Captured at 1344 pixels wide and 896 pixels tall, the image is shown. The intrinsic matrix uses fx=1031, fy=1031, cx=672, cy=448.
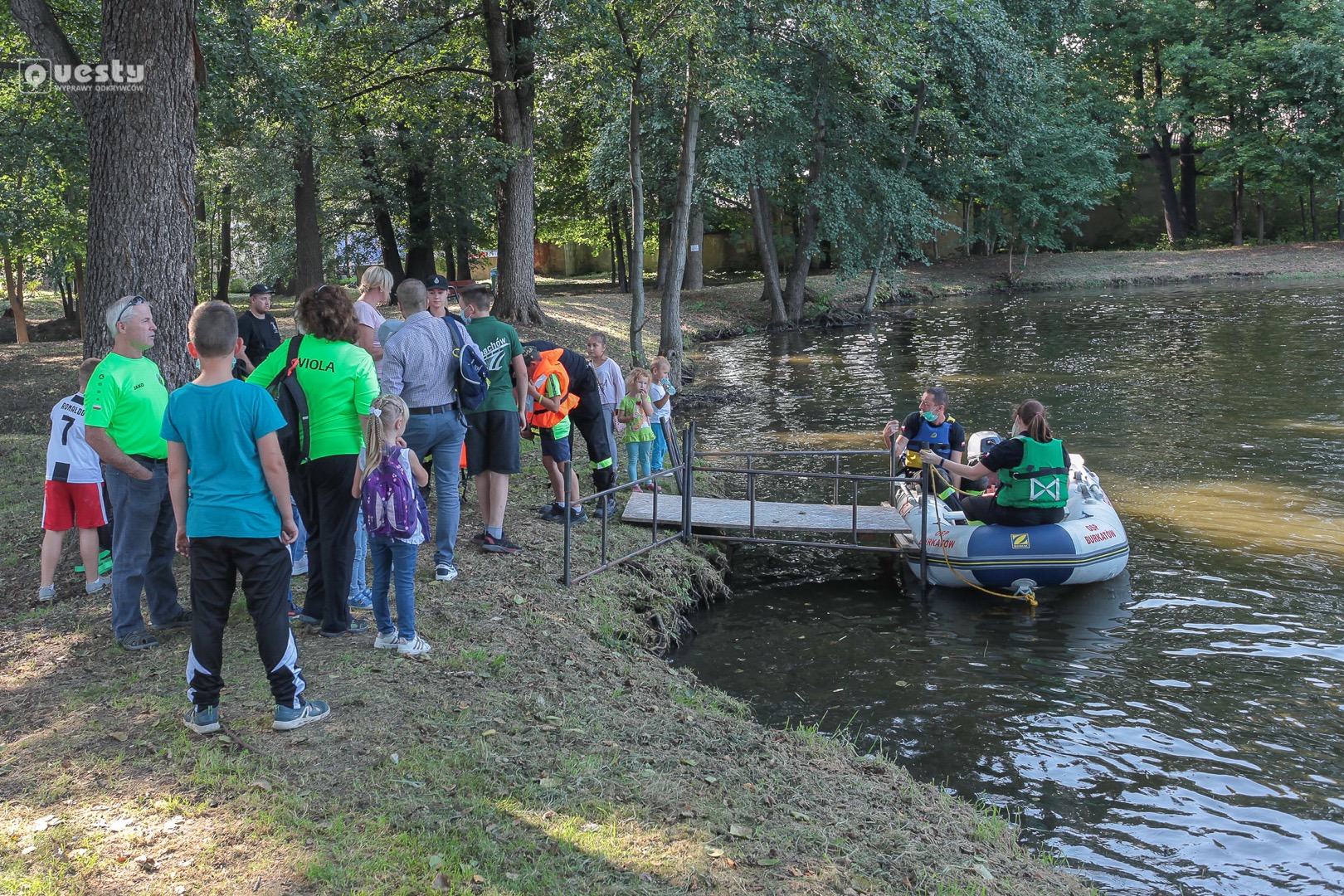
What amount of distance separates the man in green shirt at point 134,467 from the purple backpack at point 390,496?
117 centimetres

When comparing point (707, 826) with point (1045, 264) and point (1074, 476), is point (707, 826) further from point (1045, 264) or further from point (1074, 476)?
point (1045, 264)

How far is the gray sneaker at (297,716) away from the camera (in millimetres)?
4871

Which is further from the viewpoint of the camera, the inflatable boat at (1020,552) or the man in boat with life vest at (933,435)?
the man in boat with life vest at (933,435)

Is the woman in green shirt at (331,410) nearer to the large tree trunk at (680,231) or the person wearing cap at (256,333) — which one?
the person wearing cap at (256,333)

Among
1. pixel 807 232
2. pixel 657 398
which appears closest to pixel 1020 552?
pixel 657 398

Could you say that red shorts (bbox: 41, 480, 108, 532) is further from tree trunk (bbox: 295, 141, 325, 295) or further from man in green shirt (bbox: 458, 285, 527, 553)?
tree trunk (bbox: 295, 141, 325, 295)

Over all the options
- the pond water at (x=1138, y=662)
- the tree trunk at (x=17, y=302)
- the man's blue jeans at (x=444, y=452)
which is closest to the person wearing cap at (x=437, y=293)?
the man's blue jeans at (x=444, y=452)

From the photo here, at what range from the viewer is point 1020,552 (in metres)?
9.00

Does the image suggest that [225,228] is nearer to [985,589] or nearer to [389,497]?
[985,589]

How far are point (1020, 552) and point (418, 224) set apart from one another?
983 inches

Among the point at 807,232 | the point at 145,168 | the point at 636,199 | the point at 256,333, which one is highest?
the point at 807,232

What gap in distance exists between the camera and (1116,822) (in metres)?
5.57

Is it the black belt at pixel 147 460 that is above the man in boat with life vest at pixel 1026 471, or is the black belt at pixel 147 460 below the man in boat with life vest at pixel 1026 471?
above

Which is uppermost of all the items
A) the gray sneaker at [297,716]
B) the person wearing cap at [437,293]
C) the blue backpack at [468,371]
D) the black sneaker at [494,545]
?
the person wearing cap at [437,293]
